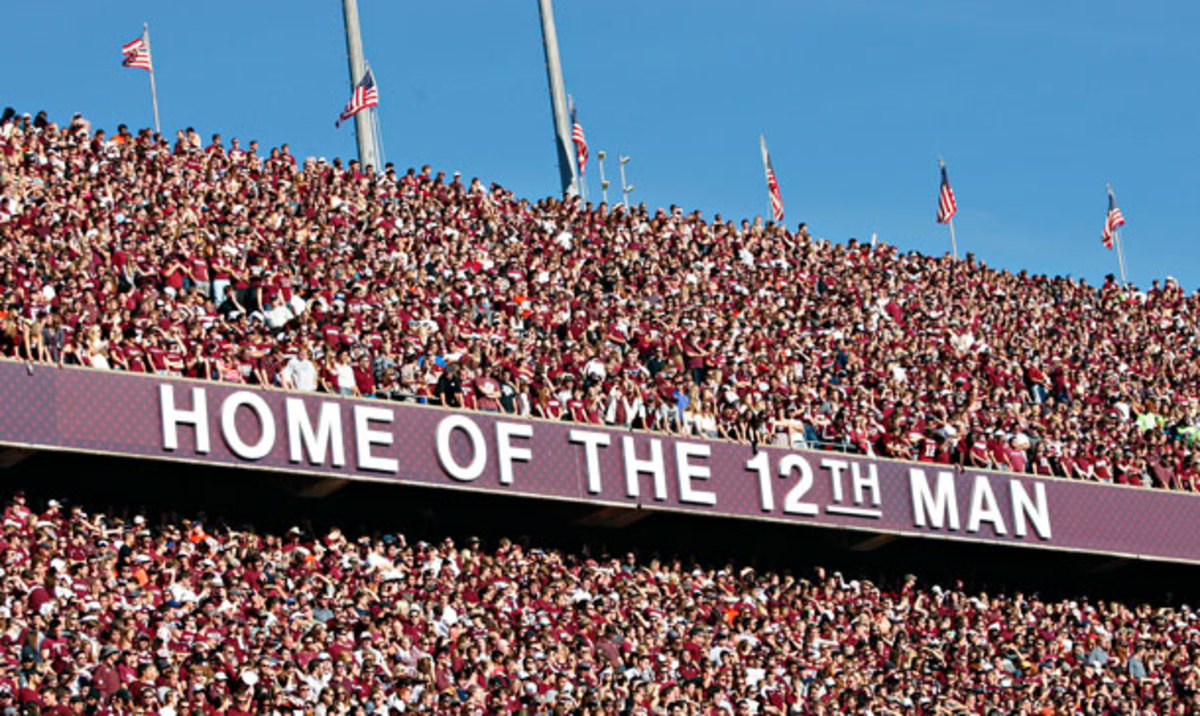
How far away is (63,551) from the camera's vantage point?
26.0m

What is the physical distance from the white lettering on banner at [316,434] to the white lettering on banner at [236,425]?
28 cm

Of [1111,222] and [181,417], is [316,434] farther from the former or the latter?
[1111,222]

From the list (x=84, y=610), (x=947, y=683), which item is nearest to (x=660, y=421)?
(x=947, y=683)

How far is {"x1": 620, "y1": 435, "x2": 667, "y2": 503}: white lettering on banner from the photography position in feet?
108

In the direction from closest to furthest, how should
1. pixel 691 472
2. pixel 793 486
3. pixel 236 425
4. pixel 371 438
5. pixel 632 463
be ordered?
1. pixel 236 425
2. pixel 371 438
3. pixel 632 463
4. pixel 691 472
5. pixel 793 486

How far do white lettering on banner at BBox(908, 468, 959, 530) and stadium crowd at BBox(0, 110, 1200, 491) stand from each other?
52 cm

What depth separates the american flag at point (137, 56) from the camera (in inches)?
1639

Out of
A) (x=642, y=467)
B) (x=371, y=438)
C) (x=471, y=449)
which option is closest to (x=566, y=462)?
(x=642, y=467)

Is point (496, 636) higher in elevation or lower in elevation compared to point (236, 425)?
lower

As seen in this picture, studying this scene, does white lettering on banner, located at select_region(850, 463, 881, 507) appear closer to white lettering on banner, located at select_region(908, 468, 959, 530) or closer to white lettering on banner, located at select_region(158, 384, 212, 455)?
white lettering on banner, located at select_region(908, 468, 959, 530)

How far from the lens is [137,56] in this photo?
1641 inches

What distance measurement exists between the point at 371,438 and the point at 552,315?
20.1 feet

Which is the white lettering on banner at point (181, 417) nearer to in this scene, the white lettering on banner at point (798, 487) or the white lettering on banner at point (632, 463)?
the white lettering on banner at point (632, 463)

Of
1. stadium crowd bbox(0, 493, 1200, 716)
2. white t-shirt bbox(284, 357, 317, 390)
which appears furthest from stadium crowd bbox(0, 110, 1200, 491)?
stadium crowd bbox(0, 493, 1200, 716)
